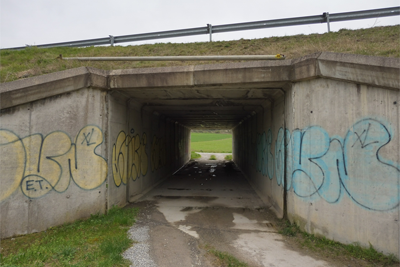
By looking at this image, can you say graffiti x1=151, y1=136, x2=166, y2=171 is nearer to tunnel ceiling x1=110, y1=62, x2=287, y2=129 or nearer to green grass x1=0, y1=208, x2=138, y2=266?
tunnel ceiling x1=110, y1=62, x2=287, y2=129

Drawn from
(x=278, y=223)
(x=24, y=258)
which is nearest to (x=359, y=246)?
(x=278, y=223)

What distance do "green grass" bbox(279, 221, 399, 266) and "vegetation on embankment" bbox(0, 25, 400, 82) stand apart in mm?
4158

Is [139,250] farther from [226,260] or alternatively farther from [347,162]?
[347,162]

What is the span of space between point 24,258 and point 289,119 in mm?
6104

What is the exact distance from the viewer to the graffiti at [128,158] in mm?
7008

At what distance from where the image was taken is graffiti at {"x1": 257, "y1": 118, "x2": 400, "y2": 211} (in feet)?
14.5

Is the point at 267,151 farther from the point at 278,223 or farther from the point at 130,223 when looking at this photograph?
the point at 130,223

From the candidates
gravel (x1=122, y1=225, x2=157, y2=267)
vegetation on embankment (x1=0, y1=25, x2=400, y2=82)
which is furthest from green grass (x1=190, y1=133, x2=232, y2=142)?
gravel (x1=122, y1=225, x2=157, y2=267)

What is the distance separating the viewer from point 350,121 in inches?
187

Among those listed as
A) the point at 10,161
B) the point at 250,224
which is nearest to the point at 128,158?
the point at 10,161

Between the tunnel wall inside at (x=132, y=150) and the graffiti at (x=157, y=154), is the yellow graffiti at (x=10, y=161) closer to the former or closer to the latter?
the tunnel wall inside at (x=132, y=150)

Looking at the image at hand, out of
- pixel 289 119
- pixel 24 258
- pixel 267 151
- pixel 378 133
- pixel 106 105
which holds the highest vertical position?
pixel 106 105

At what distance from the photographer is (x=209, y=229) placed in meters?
5.61

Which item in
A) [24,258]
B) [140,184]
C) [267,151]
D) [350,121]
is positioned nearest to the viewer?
[24,258]
